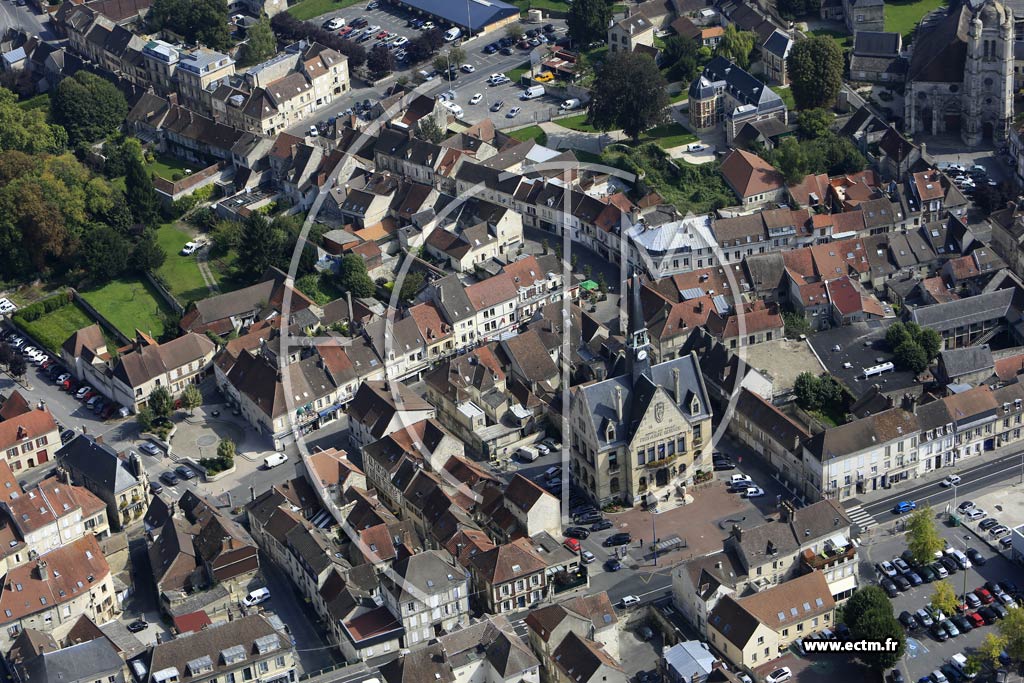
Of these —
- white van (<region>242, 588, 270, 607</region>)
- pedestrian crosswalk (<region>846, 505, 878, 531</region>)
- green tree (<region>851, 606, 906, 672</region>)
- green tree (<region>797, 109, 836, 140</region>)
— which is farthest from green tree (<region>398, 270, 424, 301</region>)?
green tree (<region>851, 606, 906, 672</region>)

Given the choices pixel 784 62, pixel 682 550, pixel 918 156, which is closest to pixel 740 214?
pixel 918 156

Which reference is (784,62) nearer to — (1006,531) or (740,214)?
(740,214)

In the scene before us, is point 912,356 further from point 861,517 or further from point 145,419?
point 145,419

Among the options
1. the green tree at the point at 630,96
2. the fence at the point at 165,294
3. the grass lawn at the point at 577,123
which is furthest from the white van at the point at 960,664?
the grass lawn at the point at 577,123

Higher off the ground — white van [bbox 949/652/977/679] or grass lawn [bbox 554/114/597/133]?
grass lawn [bbox 554/114/597/133]

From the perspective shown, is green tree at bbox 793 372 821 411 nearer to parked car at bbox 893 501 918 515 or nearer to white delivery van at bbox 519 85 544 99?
parked car at bbox 893 501 918 515

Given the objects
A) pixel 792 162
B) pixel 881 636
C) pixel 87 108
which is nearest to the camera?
pixel 881 636

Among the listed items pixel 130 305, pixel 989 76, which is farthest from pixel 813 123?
pixel 130 305
